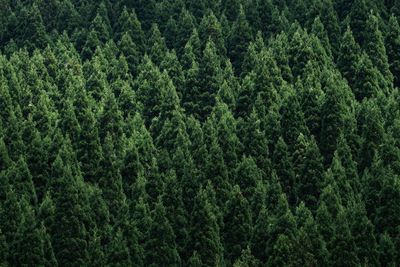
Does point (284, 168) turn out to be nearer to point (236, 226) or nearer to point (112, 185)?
point (236, 226)

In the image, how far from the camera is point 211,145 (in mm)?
44219

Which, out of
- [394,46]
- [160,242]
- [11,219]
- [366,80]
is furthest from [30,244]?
[394,46]

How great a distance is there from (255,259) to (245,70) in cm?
1797

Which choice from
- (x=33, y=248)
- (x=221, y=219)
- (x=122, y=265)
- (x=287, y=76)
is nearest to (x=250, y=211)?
(x=221, y=219)

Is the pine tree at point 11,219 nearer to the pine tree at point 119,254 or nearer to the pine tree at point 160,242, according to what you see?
the pine tree at point 119,254

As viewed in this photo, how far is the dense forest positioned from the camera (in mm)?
39438

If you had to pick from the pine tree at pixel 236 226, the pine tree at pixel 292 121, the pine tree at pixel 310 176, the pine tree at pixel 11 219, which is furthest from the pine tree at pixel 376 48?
the pine tree at pixel 11 219

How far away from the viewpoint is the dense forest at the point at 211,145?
129 ft

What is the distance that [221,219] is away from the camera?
40.9m

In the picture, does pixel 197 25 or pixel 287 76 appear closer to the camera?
pixel 287 76

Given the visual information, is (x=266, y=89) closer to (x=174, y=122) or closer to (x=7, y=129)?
(x=174, y=122)

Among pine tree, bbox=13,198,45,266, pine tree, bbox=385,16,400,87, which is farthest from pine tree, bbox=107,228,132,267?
pine tree, bbox=385,16,400,87

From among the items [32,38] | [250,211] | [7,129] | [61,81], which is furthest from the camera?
[32,38]

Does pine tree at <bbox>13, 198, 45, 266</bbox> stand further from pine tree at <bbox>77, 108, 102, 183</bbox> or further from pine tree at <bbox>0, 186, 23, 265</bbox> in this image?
pine tree at <bbox>77, 108, 102, 183</bbox>
